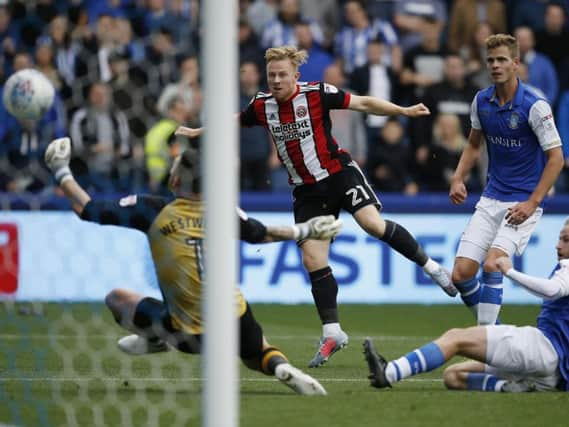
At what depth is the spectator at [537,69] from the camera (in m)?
14.9

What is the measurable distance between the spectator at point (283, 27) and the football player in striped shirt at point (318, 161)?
5908 millimetres

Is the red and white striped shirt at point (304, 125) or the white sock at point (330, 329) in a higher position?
the red and white striped shirt at point (304, 125)

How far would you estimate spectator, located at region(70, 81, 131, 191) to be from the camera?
11633 millimetres

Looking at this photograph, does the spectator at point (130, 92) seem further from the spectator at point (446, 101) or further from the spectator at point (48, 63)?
the spectator at point (446, 101)

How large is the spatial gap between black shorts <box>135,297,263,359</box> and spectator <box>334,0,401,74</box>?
8.44m

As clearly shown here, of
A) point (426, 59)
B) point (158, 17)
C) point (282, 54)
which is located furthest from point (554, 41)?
point (282, 54)

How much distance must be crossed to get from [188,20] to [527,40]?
4.24 m

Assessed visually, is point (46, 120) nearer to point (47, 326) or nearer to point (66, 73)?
point (66, 73)

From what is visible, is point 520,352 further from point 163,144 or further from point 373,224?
point 163,144

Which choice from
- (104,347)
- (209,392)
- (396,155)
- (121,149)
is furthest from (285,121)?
(396,155)

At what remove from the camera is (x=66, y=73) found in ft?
40.6

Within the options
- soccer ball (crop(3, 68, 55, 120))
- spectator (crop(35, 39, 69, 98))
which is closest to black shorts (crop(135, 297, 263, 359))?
soccer ball (crop(3, 68, 55, 120))

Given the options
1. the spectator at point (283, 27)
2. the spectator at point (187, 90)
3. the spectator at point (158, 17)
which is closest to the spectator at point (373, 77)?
the spectator at point (283, 27)

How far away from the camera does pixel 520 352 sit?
691 centimetres
